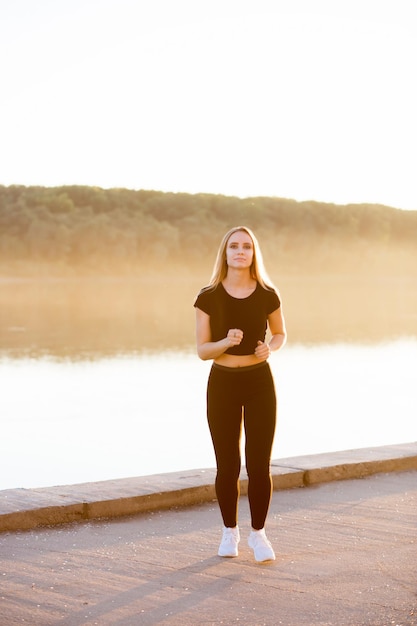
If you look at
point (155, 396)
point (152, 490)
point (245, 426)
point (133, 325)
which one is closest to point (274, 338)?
point (245, 426)

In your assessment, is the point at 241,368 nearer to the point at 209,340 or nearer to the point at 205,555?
the point at 209,340

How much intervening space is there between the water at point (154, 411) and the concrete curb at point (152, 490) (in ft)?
26.7

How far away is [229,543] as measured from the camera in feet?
15.6

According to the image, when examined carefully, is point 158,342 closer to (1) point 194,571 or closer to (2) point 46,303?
(1) point 194,571

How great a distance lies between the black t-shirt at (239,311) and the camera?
4707 millimetres

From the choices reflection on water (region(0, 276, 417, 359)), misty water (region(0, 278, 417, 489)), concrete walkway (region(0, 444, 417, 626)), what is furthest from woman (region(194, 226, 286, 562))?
reflection on water (region(0, 276, 417, 359))

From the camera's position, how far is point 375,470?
6750 millimetres

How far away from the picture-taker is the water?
16.8m

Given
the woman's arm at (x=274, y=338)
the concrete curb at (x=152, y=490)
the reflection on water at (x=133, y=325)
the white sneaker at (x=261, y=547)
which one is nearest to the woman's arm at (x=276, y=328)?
the woman's arm at (x=274, y=338)

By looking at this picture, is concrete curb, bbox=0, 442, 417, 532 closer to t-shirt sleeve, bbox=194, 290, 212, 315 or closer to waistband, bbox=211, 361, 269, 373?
waistband, bbox=211, 361, 269, 373

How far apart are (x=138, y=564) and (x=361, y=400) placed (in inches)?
816

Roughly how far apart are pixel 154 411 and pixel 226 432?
1800 cm

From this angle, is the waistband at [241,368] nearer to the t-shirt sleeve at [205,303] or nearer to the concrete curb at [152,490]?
the t-shirt sleeve at [205,303]

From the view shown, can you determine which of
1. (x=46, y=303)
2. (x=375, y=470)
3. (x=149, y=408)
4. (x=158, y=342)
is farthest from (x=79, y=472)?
(x=46, y=303)
